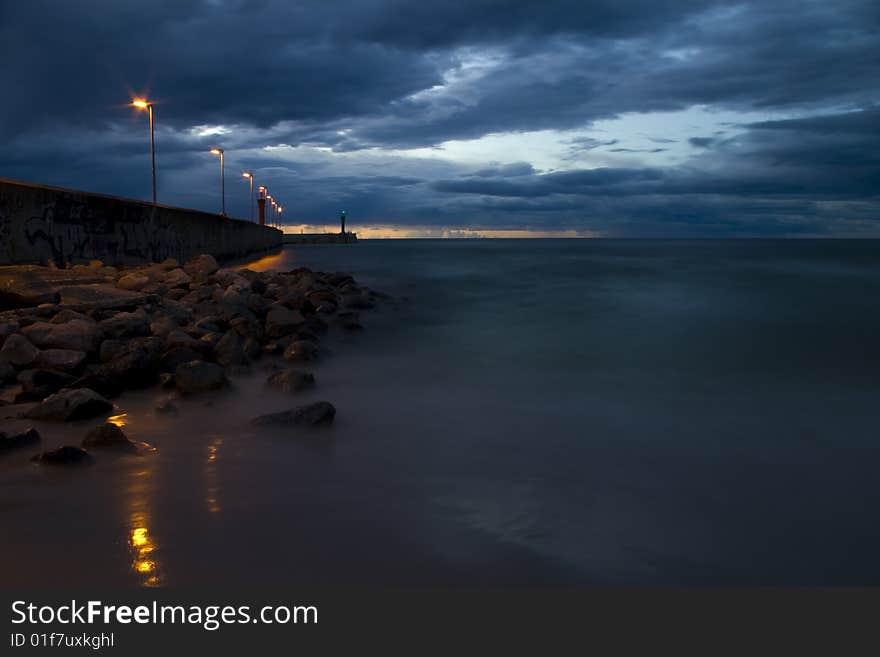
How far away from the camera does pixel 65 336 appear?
6238 mm

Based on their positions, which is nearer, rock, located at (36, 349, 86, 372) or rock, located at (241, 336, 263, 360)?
rock, located at (36, 349, 86, 372)

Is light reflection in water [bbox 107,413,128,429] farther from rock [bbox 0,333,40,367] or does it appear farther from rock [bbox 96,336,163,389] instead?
rock [bbox 0,333,40,367]

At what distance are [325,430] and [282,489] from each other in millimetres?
1130

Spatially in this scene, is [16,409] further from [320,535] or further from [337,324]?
[337,324]

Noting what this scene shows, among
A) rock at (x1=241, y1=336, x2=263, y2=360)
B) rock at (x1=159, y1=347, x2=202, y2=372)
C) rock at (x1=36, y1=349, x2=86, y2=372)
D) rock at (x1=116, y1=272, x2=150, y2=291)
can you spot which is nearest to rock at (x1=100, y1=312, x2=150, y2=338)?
rock at (x1=36, y1=349, x2=86, y2=372)

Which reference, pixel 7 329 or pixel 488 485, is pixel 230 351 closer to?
pixel 7 329

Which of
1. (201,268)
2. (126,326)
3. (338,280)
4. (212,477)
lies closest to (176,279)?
(201,268)

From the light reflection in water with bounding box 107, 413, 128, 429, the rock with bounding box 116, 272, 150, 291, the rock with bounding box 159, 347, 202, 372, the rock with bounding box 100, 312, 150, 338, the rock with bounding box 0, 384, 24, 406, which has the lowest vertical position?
the light reflection in water with bounding box 107, 413, 128, 429

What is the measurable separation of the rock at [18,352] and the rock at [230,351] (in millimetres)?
1605

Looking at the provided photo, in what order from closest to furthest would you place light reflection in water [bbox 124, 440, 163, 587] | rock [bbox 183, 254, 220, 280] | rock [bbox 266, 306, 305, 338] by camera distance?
light reflection in water [bbox 124, 440, 163, 587] < rock [bbox 266, 306, 305, 338] < rock [bbox 183, 254, 220, 280]

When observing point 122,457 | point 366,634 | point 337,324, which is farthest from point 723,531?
point 337,324

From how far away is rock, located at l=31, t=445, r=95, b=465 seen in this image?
148 inches

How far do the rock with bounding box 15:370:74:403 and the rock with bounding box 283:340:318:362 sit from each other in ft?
7.83

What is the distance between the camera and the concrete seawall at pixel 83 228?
9.44m
